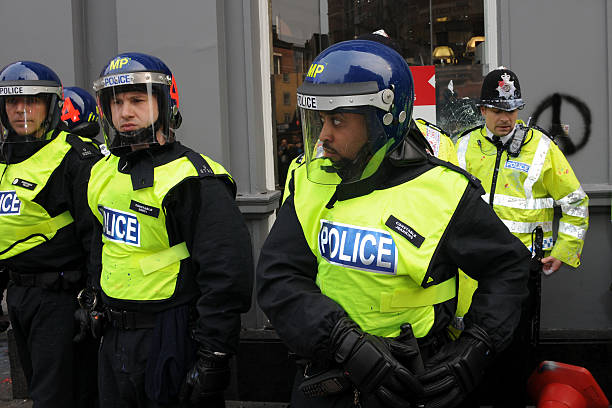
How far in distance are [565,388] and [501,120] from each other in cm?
162

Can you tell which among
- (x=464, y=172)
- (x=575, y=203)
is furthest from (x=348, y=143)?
(x=575, y=203)

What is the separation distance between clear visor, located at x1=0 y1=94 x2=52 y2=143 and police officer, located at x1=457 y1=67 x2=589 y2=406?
8.73 ft

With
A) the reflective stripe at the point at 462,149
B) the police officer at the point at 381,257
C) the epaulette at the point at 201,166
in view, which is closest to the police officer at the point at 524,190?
the reflective stripe at the point at 462,149

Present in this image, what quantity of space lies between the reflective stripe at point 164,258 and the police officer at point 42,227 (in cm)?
94

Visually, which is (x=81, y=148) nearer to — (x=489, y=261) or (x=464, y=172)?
(x=464, y=172)

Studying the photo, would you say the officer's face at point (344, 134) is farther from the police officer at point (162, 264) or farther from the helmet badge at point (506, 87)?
the helmet badge at point (506, 87)

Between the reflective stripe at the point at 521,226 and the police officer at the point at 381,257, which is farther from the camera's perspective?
the reflective stripe at the point at 521,226

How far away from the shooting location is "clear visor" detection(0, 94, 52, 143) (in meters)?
3.79

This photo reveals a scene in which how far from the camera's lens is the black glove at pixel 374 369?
2.01 meters

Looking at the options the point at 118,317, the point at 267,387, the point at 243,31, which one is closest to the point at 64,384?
the point at 118,317

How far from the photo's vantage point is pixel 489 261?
222 cm

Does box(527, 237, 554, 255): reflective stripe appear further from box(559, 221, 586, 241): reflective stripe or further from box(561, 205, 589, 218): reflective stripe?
box(561, 205, 589, 218): reflective stripe

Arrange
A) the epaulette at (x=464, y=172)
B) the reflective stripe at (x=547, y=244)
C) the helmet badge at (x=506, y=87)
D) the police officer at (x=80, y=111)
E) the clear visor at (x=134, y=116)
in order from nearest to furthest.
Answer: the epaulette at (x=464, y=172)
the clear visor at (x=134, y=116)
the helmet badge at (x=506, y=87)
the reflective stripe at (x=547, y=244)
the police officer at (x=80, y=111)

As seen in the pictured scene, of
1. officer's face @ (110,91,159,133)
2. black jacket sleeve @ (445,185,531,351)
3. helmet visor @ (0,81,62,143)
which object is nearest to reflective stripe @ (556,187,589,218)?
black jacket sleeve @ (445,185,531,351)
